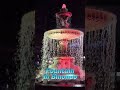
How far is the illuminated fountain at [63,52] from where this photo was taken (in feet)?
15.8

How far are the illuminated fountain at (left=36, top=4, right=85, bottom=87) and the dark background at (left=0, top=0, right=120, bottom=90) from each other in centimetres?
14

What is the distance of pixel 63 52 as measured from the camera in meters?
5.23

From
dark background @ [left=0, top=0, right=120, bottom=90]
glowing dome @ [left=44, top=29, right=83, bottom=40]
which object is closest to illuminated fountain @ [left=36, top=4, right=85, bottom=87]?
glowing dome @ [left=44, top=29, right=83, bottom=40]

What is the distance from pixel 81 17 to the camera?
199 inches

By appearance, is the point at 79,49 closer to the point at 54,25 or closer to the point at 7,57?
the point at 54,25

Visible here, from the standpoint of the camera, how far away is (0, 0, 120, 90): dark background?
500 centimetres

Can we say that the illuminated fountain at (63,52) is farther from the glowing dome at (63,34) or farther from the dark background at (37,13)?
the dark background at (37,13)

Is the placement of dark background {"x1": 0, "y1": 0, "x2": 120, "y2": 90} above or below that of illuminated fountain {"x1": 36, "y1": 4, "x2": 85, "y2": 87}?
above

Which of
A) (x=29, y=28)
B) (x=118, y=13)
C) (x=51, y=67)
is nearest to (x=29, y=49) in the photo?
(x=29, y=28)

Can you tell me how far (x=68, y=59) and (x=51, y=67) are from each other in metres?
0.28

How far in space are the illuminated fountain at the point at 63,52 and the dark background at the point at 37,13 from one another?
0.46 ft

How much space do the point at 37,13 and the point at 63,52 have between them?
2.35 feet

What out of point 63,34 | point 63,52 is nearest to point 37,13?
point 63,34

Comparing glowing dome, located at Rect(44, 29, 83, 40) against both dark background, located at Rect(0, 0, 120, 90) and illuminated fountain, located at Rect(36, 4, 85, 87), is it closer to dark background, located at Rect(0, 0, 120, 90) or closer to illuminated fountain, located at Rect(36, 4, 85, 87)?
illuminated fountain, located at Rect(36, 4, 85, 87)
